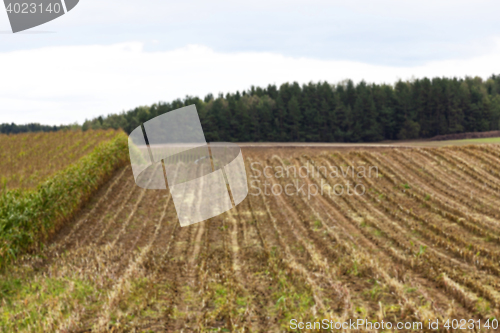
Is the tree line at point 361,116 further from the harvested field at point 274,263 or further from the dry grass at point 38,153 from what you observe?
the harvested field at point 274,263

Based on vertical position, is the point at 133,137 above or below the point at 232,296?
above

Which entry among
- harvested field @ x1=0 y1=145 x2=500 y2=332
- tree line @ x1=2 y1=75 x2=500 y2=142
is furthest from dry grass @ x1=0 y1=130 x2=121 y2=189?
tree line @ x1=2 y1=75 x2=500 y2=142

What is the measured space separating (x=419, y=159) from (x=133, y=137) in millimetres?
16643

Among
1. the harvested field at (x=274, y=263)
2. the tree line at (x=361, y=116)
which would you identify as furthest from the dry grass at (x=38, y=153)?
the tree line at (x=361, y=116)

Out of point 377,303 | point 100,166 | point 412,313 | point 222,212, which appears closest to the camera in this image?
point 412,313

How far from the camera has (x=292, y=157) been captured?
2353 cm

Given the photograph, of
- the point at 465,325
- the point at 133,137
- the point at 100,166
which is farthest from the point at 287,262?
the point at 100,166

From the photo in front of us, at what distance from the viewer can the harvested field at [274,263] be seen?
643 centimetres

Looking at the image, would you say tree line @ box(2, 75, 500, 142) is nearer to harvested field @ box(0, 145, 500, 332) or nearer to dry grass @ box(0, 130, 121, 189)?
dry grass @ box(0, 130, 121, 189)

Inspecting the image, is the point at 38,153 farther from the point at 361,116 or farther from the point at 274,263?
the point at 361,116

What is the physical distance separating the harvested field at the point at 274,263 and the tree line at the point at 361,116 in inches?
1456

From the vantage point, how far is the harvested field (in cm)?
643

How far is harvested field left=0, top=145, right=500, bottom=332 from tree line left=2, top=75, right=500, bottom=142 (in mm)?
36994

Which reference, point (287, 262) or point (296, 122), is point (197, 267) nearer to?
point (287, 262)
